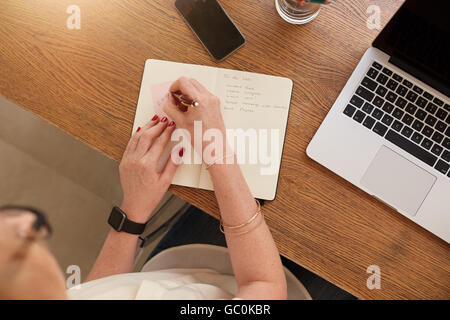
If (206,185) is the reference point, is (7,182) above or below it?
below

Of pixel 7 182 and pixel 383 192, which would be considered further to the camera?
pixel 7 182

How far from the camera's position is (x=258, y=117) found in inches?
30.0

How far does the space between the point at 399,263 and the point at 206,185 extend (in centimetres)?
45

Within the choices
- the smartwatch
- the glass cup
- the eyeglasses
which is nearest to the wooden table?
the glass cup

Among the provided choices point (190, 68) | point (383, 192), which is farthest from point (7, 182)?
point (383, 192)

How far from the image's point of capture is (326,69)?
2.53ft

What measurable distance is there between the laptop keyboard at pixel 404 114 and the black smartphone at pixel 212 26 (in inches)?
11.8

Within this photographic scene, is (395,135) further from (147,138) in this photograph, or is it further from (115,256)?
(115,256)

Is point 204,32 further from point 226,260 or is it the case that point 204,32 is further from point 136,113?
point 226,260

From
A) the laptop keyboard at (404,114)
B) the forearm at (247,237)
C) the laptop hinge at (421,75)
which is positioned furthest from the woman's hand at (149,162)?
the laptop hinge at (421,75)

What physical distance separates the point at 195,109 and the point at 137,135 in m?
0.14

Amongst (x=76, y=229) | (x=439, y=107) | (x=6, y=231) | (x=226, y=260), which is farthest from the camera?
(x=76, y=229)

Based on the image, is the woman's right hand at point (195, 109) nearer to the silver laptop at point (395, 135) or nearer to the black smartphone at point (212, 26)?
the black smartphone at point (212, 26)

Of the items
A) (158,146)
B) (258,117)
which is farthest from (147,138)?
(258,117)
